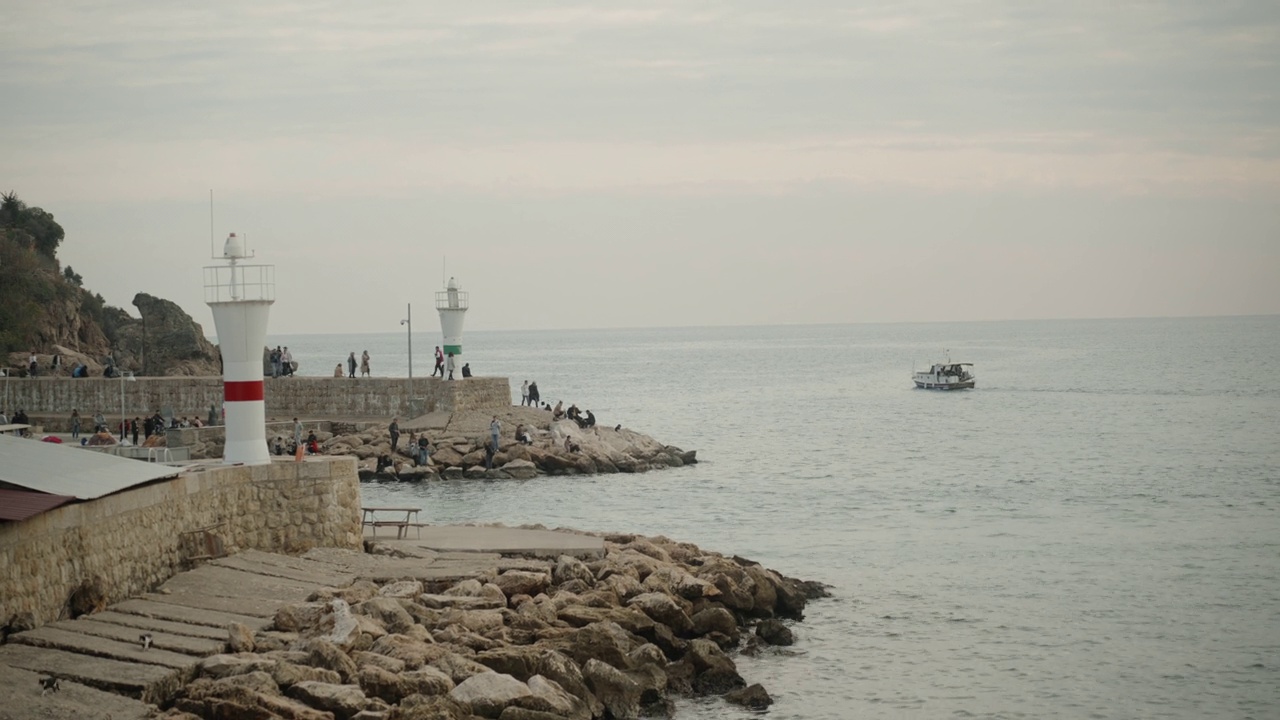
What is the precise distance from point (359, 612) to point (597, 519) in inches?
639

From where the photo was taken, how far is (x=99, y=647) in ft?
43.5

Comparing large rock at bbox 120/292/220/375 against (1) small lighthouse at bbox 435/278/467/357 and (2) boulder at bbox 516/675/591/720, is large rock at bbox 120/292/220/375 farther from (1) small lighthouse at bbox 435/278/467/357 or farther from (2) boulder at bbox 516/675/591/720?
(2) boulder at bbox 516/675/591/720

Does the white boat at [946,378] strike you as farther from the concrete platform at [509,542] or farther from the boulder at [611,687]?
the boulder at [611,687]

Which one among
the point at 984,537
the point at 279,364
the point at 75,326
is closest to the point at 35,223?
the point at 75,326

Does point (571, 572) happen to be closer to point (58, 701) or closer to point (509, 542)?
point (509, 542)

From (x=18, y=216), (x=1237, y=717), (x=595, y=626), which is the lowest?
(x=1237, y=717)

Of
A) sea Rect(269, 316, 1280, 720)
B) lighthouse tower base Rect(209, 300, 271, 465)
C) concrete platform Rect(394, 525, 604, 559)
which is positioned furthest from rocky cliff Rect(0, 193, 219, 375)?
lighthouse tower base Rect(209, 300, 271, 465)

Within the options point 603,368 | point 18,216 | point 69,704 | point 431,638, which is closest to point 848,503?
point 431,638

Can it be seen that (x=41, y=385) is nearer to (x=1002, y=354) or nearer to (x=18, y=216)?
(x=18, y=216)

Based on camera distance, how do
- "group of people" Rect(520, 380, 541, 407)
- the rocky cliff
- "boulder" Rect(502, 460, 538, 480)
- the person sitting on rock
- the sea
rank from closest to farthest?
1. the sea
2. the person sitting on rock
3. "boulder" Rect(502, 460, 538, 480)
4. "group of people" Rect(520, 380, 541, 407)
5. the rocky cliff

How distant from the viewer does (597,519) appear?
31.7m

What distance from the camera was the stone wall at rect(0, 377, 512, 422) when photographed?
4047 cm

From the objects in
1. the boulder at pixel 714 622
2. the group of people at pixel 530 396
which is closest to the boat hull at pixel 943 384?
the group of people at pixel 530 396

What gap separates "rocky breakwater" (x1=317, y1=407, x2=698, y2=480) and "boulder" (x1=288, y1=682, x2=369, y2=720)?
79.1 ft
